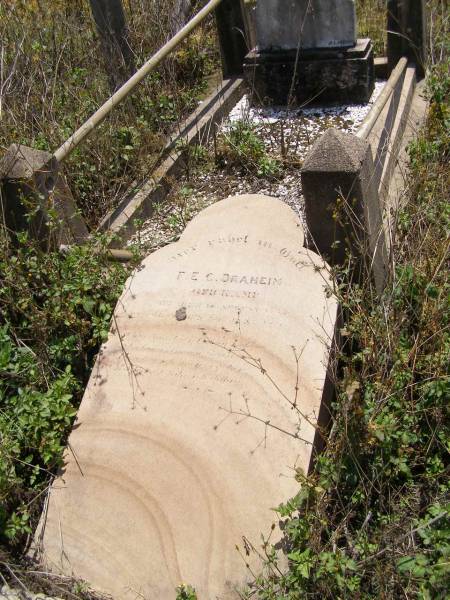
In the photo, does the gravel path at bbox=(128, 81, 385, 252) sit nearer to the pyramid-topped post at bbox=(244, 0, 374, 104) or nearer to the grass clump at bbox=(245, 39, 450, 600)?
the pyramid-topped post at bbox=(244, 0, 374, 104)

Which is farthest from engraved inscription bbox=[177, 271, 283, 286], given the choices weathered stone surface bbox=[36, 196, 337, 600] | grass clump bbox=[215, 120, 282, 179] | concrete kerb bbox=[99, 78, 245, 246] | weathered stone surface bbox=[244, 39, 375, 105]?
weathered stone surface bbox=[244, 39, 375, 105]

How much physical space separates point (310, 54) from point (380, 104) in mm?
1296

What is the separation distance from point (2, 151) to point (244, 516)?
2916 millimetres

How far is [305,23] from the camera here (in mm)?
5039

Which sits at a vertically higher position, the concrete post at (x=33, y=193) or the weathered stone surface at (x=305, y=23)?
the weathered stone surface at (x=305, y=23)

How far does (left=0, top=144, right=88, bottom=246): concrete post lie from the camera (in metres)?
3.13

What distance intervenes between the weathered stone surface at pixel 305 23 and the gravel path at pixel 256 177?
0.50m

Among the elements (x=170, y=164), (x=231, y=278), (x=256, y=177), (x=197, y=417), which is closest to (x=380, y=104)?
(x=256, y=177)

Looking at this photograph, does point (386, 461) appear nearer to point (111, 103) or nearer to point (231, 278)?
point (231, 278)

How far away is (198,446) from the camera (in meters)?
2.30

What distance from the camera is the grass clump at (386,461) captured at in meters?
2.03

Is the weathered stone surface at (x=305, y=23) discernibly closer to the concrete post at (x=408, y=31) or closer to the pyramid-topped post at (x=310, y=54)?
the pyramid-topped post at (x=310, y=54)

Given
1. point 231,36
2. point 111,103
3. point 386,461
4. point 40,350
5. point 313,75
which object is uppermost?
point 231,36

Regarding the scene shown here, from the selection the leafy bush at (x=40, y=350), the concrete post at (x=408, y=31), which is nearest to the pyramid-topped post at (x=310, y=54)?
the concrete post at (x=408, y=31)
